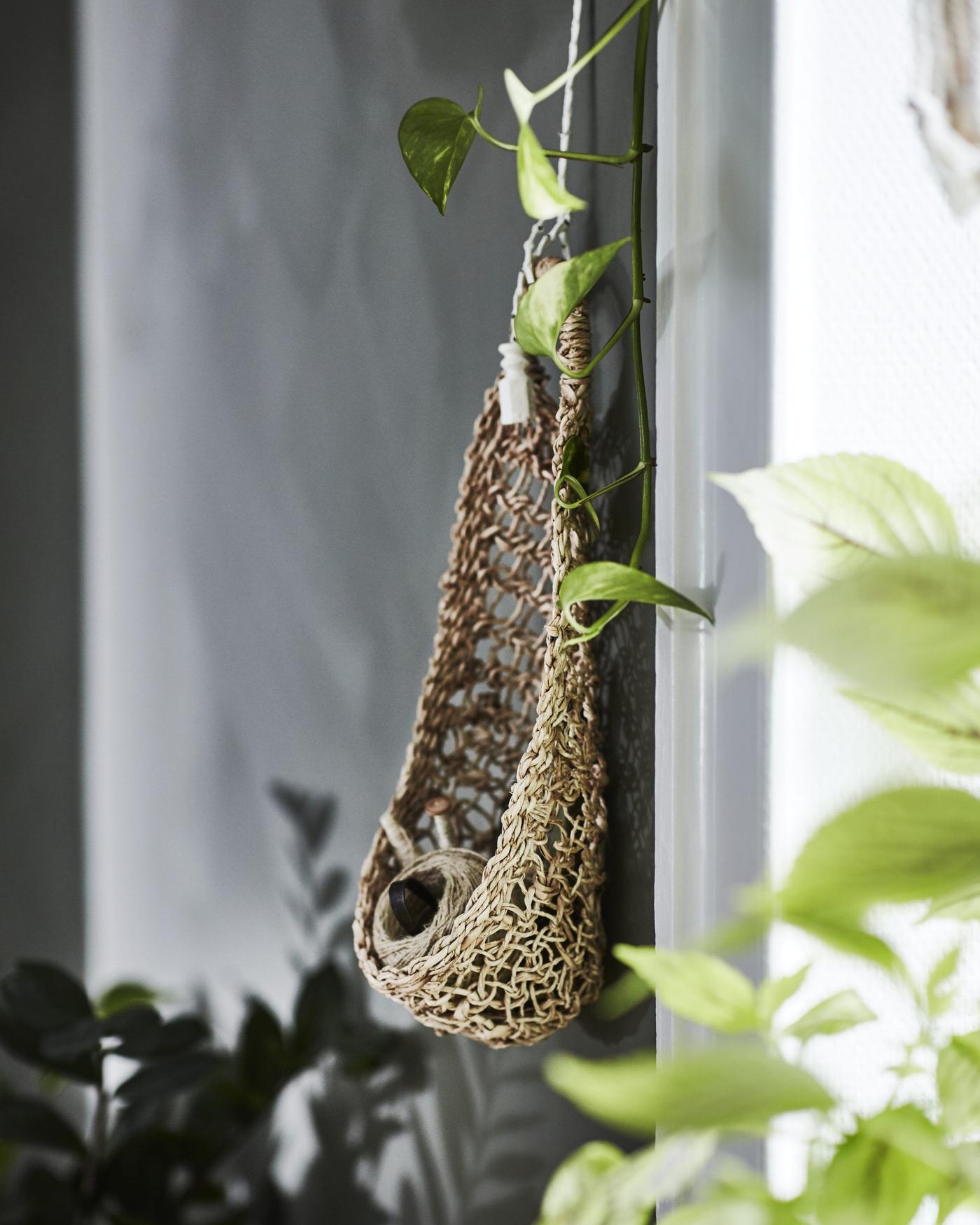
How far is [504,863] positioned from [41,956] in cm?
116

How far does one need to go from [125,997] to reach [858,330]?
56.7 inches

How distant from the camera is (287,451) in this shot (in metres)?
1.07

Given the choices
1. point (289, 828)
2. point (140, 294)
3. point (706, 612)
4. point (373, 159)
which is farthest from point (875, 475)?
point (140, 294)

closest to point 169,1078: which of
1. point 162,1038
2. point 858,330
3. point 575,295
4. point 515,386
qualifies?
point 162,1038

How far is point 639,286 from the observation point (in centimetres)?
55

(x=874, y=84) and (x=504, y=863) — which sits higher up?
(x=874, y=84)

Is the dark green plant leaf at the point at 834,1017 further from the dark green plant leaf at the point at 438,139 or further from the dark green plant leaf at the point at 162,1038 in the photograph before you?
the dark green plant leaf at the point at 162,1038

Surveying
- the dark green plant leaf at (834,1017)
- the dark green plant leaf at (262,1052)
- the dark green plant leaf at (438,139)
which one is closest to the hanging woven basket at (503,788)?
the dark green plant leaf at (438,139)

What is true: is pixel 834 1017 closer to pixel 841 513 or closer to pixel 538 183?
pixel 841 513

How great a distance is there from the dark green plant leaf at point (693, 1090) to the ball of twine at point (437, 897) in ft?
1.80

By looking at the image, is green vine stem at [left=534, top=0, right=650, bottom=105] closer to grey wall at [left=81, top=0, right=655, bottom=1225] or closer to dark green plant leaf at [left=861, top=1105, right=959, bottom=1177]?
grey wall at [left=81, top=0, right=655, bottom=1225]

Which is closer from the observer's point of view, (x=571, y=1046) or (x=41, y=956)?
(x=571, y=1046)

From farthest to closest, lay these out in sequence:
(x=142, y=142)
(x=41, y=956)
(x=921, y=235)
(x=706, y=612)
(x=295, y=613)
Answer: (x=41, y=956)
(x=142, y=142)
(x=295, y=613)
(x=706, y=612)
(x=921, y=235)

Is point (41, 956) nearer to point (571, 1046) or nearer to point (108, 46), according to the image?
point (571, 1046)
